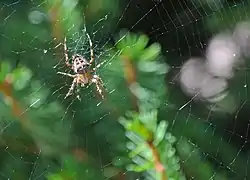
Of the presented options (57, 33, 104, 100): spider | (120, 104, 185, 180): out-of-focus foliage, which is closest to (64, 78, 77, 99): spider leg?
(57, 33, 104, 100): spider

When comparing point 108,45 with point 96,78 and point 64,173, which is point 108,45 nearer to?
point 96,78

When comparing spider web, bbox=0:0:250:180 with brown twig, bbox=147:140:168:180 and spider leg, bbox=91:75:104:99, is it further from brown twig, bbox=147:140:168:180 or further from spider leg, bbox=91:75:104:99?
brown twig, bbox=147:140:168:180

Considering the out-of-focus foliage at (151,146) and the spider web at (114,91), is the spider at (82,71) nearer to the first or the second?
the spider web at (114,91)

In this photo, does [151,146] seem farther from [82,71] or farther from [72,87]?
[82,71]

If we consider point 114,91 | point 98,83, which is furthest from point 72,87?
point 114,91

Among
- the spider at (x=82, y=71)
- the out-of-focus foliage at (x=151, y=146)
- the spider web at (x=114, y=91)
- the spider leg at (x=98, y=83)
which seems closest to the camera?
the out-of-focus foliage at (x=151, y=146)

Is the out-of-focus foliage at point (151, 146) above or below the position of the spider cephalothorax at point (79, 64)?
above

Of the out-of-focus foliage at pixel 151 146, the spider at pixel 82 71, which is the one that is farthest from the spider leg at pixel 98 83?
the out-of-focus foliage at pixel 151 146

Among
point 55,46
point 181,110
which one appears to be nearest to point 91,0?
point 55,46

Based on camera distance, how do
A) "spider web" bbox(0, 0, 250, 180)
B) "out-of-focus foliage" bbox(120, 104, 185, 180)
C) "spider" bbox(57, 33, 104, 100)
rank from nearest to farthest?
"out-of-focus foliage" bbox(120, 104, 185, 180) < "spider web" bbox(0, 0, 250, 180) < "spider" bbox(57, 33, 104, 100)
